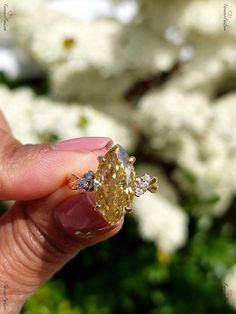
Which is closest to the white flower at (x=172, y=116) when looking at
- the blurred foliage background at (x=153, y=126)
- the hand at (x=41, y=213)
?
the blurred foliage background at (x=153, y=126)

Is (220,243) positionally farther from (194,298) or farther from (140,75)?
(140,75)

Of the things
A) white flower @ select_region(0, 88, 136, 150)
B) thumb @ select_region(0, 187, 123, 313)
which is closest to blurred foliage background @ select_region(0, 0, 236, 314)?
white flower @ select_region(0, 88, 136, 150)

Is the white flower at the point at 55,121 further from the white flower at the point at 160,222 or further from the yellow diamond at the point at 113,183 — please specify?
the yellow diamond at the point at 113,183

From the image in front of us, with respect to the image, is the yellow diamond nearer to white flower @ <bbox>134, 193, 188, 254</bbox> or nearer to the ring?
the ring

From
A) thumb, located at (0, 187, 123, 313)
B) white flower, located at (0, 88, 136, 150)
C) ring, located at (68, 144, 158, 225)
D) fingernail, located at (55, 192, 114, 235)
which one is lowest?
white flower, located at (0, 88, 136, 150)

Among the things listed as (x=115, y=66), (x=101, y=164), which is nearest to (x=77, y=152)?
(x=101, y=164)
